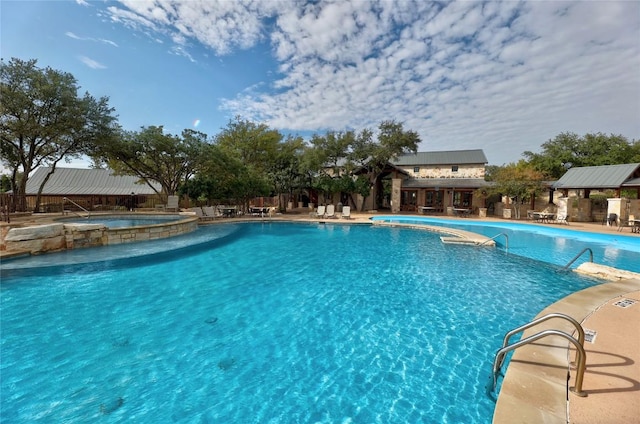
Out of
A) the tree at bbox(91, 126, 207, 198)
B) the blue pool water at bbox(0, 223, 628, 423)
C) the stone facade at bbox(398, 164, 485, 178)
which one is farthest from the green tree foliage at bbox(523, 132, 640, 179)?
the tree at bbox(91, 126, 207, 198)

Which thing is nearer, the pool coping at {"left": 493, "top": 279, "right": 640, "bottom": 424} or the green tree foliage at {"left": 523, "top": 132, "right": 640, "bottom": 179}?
the pool coping at {"left": 493, "top": 279, "right": 640, "bottom": 424}

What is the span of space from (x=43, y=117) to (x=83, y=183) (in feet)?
64.6

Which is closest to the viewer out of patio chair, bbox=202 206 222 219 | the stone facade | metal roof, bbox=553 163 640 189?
metal roof, bbox=553 163 640 189

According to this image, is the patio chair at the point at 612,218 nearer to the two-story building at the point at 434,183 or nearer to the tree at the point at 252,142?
the two-story building at the point at 434,183

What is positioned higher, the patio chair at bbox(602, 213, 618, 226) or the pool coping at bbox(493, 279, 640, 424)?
the patio chair at bbox(602, 213, 618, 226)

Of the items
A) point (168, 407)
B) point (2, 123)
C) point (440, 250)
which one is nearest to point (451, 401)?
point (168, 407)

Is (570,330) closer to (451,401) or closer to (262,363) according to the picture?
(451,401)

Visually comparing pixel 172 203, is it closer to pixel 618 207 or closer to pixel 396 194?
pixel 396 194

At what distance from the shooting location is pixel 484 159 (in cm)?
2873

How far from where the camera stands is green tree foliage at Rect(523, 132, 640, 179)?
28.5 meters

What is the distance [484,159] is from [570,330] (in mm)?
29368

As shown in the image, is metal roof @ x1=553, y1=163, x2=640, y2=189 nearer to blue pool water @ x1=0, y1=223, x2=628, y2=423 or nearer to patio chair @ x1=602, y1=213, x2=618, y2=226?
patio chair @ x1=602, y1=213, x2=618, y2=226

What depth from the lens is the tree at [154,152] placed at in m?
17.2

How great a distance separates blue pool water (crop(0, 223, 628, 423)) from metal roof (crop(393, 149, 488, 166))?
77.5 ft
